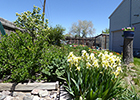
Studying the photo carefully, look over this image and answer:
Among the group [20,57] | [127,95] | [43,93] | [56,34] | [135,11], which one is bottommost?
[43,93]

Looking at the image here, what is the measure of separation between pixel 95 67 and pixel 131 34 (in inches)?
137

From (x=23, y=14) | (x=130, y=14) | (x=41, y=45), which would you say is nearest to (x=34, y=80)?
(x=41, y=45)

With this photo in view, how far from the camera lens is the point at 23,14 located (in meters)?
5.96

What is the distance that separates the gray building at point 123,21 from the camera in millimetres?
8102

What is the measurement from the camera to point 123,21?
31.4ft

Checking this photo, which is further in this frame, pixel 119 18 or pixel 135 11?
pixel 119 18

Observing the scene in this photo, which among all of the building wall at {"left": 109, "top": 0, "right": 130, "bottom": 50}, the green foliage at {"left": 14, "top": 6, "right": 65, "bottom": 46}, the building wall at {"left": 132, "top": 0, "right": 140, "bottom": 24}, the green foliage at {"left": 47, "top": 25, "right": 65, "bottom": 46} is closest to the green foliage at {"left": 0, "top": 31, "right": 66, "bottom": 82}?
the green foliage at {"left": 14, "top": 6, "right": 65, "bottom": 46}

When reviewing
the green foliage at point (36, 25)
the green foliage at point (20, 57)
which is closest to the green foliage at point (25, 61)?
the green foliage at point (20, 57)

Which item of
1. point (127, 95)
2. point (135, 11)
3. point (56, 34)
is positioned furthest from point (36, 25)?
point (135, 11)

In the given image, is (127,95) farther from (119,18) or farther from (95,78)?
(119,18)

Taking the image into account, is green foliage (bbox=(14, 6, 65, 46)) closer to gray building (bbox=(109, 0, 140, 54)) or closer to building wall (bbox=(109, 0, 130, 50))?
gray building (bbox=(109, 0, 140, 54))

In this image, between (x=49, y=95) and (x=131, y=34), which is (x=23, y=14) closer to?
(x=49, y=95)

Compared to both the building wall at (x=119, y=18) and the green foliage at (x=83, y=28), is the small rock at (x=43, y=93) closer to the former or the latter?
the building wall at (x=119, y=18)

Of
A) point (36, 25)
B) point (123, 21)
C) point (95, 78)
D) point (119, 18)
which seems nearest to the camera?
point (95, 78)
